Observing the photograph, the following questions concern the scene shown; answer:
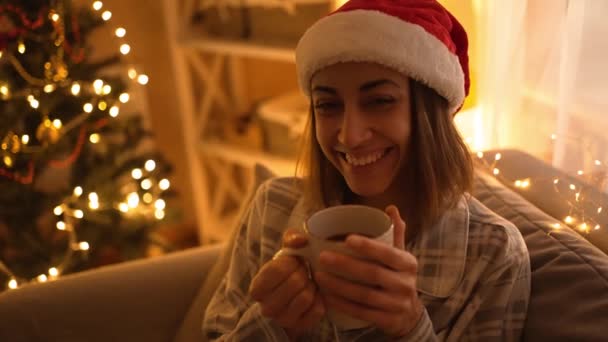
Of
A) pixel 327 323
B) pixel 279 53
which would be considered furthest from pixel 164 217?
pixel 327 323

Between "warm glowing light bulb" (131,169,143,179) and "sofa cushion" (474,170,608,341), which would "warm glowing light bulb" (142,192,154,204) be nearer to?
"warm glowing light bulb" (131,169,143,179)

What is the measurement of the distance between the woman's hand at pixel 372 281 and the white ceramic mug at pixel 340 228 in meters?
0.02

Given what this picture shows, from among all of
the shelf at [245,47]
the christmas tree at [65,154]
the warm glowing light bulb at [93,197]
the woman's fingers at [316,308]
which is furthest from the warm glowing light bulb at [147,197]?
the woman's fingers at [316,308]

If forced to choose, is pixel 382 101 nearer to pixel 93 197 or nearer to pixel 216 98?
pixel 93 197

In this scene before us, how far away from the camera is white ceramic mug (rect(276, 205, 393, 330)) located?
2.27 feet

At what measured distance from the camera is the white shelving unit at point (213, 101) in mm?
2221

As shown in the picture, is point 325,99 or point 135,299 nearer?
point 325,99

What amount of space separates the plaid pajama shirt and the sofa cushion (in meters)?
0.03

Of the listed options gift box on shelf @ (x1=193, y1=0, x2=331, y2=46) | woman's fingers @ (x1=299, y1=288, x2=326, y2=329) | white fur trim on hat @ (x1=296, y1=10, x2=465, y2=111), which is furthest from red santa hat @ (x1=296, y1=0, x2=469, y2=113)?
gift box on shelf @ (x1=193, y1=0, x2=331, y2=46)

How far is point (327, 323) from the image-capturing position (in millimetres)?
999

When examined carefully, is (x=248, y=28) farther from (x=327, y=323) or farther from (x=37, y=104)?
(x=327, y=323)

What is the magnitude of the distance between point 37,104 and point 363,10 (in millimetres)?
1330

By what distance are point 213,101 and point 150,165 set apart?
55 cm

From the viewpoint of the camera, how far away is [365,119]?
92 centimetres
